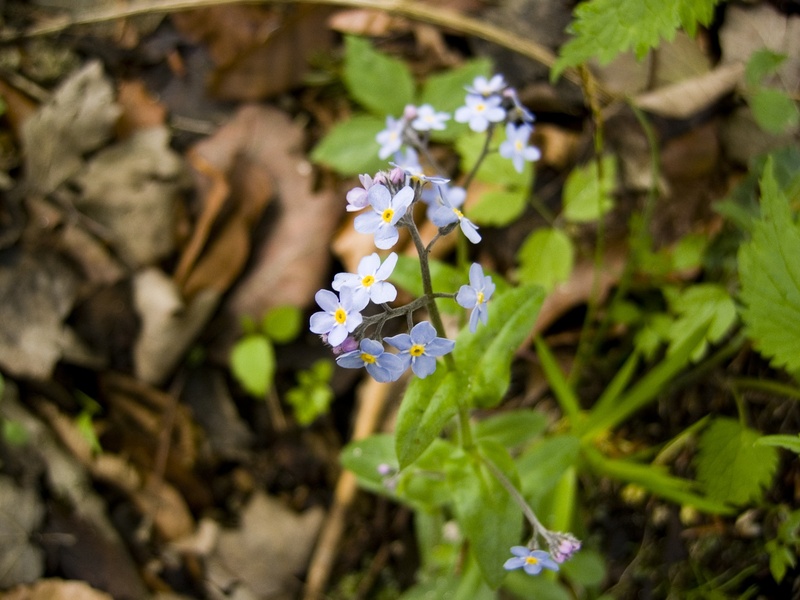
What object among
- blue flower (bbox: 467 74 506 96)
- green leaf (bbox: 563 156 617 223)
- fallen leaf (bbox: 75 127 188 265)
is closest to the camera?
blue flower (bbox: 467 74 506 96)

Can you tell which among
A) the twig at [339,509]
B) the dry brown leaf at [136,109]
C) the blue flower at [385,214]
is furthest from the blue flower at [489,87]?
the dry brown leaf at [136,109]

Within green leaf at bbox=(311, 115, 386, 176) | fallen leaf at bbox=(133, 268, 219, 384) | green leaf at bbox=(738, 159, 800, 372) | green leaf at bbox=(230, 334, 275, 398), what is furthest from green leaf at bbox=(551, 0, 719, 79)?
fallen leaf at bbox=(133, 268, 219, 384)

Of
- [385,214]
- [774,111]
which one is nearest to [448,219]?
[385,214]

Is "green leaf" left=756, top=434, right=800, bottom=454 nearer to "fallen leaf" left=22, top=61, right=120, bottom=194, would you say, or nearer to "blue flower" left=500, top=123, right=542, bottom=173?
"blue flower" left=500, top=123, right=542, bottom=173

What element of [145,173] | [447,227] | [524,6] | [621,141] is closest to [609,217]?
[621,141]

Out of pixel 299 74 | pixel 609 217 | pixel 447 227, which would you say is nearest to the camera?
pixel 447 227

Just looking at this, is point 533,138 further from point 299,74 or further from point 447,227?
point 447,227

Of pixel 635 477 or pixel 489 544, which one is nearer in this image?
pixel 489 544
